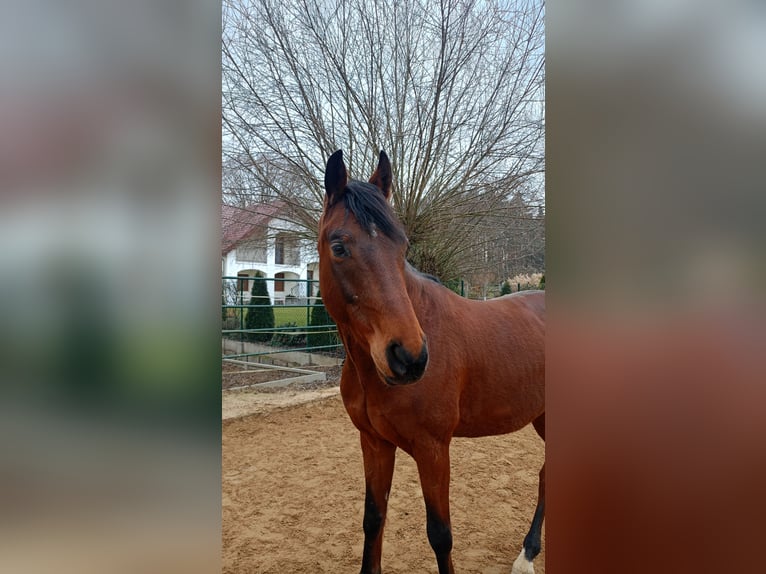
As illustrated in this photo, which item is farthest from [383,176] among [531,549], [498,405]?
[531,549]

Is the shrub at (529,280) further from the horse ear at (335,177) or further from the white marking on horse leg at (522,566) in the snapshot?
the horse ear at (335,177)

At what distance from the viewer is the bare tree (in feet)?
17.9

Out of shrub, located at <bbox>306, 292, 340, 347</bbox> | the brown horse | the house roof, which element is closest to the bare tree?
the house roof

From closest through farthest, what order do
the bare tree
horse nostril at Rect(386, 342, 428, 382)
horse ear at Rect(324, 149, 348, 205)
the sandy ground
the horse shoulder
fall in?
horse nostril at Rect(386, 342, 428, 382), horse ear at Rect(324, 149, 348, 205), the horse shoulder, the sandy ground, the bare tree

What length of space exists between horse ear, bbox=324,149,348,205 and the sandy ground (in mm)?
2057

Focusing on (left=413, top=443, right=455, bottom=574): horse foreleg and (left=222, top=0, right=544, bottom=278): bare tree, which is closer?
(left=413, top=443, right=455, bottom=574): horse foreleg

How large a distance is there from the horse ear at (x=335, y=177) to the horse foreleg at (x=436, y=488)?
114 cm

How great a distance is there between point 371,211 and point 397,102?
16.4 ft

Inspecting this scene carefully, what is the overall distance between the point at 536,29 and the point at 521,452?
17.2ft
